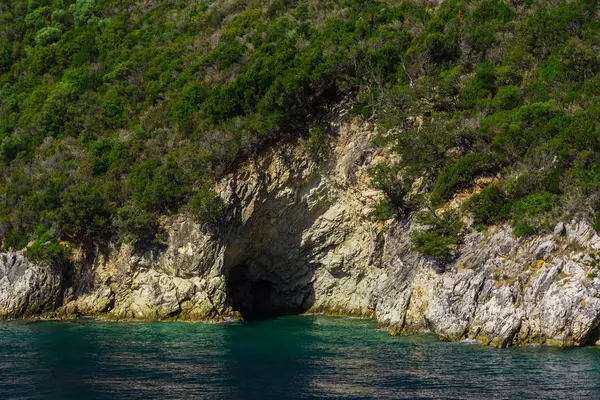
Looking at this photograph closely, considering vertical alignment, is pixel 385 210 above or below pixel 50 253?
above

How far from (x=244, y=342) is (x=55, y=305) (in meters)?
17.5

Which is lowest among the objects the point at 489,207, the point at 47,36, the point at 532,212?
Result: the point at 532,212

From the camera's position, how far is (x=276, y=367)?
2884cm

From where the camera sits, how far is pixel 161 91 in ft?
189

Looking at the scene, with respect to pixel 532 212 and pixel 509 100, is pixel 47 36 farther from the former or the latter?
pixel 532 212

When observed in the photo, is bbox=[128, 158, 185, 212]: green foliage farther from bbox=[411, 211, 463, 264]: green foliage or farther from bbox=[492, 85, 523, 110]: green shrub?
bbox=[492, 85, 523, 110]: green shrub

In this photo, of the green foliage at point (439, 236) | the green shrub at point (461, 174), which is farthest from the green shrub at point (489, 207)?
the green shrub at point (461, 174)

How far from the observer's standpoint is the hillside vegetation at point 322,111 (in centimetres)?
3828

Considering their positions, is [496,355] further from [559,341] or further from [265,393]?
[265,393]

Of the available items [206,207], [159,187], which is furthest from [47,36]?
[206,207]

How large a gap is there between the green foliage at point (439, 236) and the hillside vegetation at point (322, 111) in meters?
0.11

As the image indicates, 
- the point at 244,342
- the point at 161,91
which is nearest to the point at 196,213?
the point at 244,342

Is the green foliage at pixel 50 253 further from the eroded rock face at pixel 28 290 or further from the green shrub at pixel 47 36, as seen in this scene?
the green shrub at pixel 47 36

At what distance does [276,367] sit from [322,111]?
931 inches
